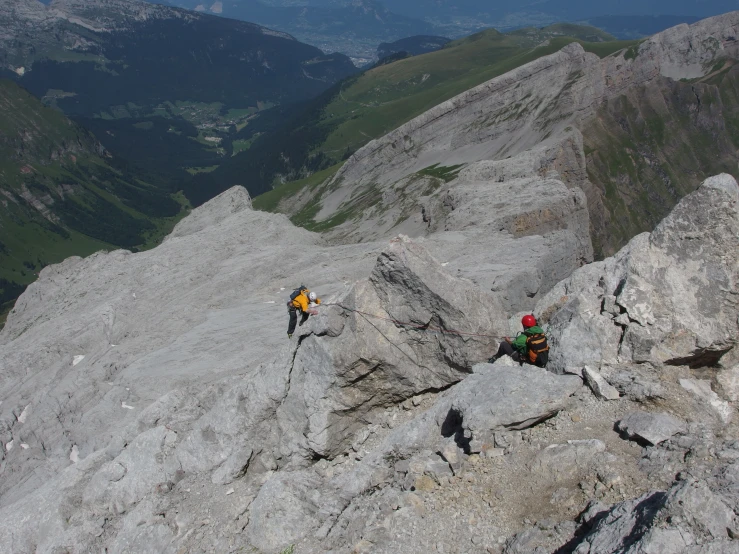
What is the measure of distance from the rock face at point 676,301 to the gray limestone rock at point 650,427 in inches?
110

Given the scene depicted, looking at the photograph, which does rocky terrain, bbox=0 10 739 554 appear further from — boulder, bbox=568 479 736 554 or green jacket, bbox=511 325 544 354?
green jacket, bbox=511 325 544 354

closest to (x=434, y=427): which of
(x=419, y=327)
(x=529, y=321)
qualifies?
(x=419, y=327)

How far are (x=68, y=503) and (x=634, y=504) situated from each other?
70.0ft

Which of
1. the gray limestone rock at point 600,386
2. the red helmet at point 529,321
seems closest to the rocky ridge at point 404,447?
the gray limestone rock at point 600,386

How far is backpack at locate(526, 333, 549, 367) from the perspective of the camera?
18.5m

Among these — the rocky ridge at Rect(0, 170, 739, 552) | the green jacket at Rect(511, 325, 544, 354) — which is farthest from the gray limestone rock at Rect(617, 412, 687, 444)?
the green jacket at Rect(511, 325, 544, 354)

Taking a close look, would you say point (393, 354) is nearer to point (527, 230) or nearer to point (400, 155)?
point (527, 230)

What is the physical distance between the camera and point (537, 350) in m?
18.6

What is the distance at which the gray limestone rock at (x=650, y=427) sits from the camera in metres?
14.5

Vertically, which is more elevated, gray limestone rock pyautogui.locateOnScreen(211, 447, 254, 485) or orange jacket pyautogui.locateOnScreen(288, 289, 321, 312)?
orange jacket pyautogui.locateOnScreen(288, 289, 321, 312)

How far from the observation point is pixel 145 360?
35.9m

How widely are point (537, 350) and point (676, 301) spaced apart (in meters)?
4.69

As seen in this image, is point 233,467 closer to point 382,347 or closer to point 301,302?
point 382,347

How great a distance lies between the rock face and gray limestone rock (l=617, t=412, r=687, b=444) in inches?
110
